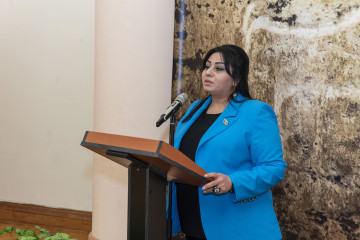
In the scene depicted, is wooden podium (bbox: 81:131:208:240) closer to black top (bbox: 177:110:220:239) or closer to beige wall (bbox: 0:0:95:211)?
black top (bbox: 177:110:220:239)

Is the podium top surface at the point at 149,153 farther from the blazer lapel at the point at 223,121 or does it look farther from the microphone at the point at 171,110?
the blazer lapel at the point at 223,121

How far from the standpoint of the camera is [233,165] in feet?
7.15

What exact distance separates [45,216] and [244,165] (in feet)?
10.5

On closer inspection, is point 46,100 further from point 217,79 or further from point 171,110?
point 171,110

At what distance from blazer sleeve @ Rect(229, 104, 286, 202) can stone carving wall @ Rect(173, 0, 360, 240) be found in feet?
3.28

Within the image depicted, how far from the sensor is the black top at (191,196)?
2.23m

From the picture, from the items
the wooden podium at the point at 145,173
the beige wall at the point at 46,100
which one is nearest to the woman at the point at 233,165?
the wooden podium at the point at 145,173

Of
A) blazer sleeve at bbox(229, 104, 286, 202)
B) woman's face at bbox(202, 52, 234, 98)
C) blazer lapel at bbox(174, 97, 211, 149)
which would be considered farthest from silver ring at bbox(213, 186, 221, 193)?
woman's face at bbox(202, 52, 234, 98)

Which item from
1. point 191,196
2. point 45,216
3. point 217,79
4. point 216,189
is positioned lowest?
point 45,216

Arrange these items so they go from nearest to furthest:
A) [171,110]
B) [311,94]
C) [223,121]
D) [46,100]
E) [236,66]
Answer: [171,110], [223,121], [236,66], [311,94], [46,100]

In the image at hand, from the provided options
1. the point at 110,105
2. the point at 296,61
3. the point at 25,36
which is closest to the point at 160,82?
the point at 110,105

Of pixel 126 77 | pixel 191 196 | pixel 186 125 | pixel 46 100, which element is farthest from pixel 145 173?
pixel 46 100

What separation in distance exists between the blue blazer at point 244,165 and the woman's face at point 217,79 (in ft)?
0.59

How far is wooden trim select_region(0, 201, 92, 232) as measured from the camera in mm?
4625
